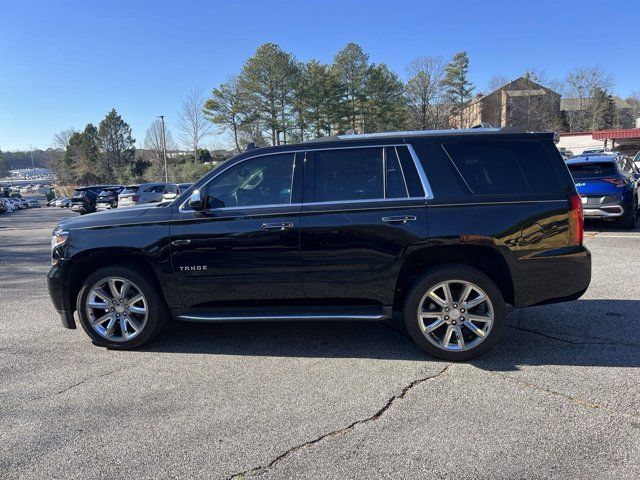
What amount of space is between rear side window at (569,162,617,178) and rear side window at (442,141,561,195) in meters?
8.00

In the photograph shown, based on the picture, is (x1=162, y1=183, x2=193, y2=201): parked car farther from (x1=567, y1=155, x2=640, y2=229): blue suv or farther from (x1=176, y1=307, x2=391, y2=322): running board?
(x1=567, y1=155, x2=640, y2=229): blue suv

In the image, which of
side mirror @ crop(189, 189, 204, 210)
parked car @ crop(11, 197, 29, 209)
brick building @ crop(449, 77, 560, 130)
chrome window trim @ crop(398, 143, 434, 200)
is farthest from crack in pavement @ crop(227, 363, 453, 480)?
parked car @ crop(11, 197, 29, 209)

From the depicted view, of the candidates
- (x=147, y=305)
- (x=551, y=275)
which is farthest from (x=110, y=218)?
(x=551, y=275)

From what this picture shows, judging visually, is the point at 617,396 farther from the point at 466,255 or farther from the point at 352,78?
the point at 352,78

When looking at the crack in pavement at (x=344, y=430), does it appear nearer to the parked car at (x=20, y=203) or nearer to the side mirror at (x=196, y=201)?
the side mirror at (x=196, y=201)

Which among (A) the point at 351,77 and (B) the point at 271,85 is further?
(A) the point at 351,77

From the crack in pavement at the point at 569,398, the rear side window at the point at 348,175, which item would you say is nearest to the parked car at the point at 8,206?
the rear side window at the point at 348,175

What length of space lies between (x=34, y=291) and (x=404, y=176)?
637cm

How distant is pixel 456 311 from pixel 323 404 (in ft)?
4.81

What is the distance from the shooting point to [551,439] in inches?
118

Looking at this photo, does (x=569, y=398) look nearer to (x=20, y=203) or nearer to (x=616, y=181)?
(x=616, y=181)

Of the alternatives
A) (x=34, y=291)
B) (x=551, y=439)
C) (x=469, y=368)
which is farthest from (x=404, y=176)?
(x=34, y=291)

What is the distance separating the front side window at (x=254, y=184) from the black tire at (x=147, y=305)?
38.6 inches

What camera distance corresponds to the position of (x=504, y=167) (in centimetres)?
426
